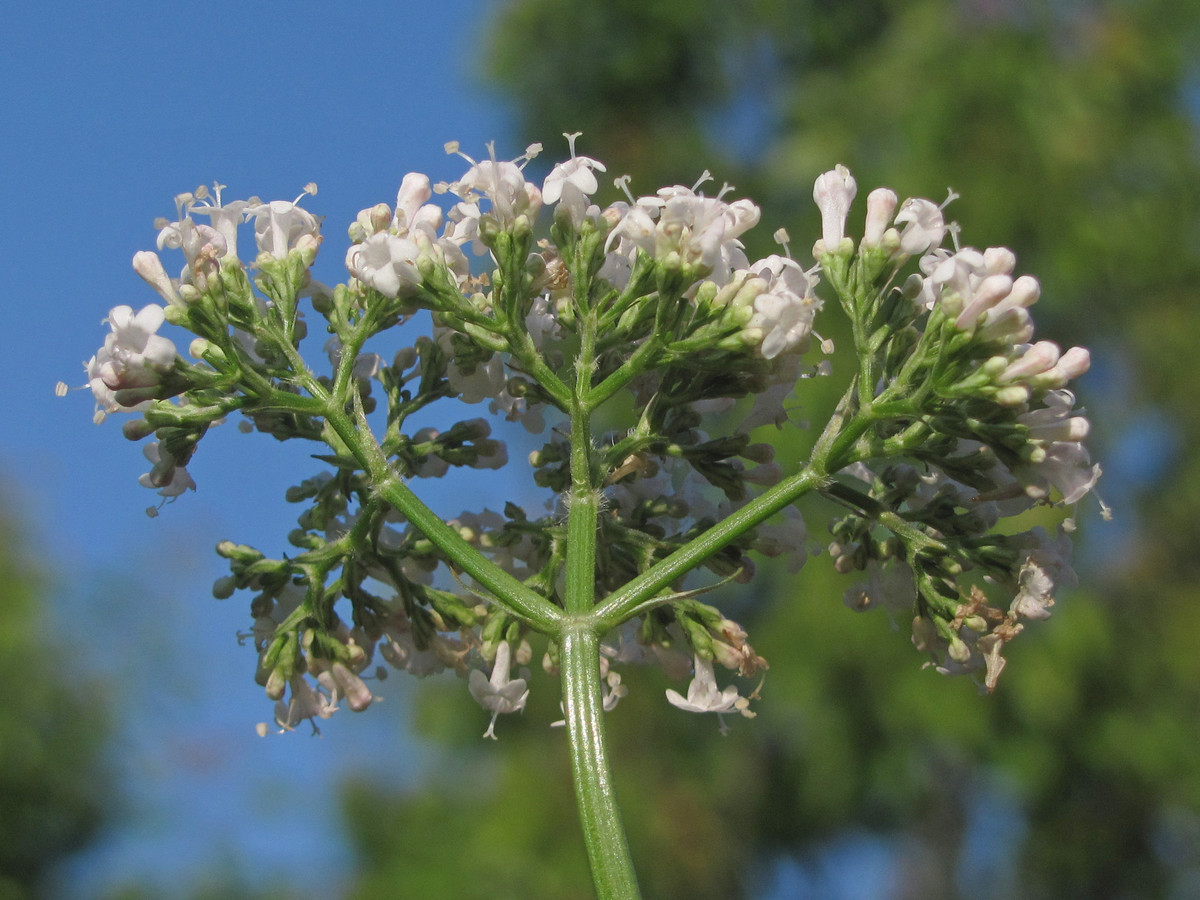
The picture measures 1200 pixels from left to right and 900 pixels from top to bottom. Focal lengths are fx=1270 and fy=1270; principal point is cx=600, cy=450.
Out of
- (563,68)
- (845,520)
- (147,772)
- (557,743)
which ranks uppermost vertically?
(563,68)

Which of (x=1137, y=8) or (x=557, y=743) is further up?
(x=1137, y=8)

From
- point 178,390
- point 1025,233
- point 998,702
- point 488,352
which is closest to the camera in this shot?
point 178,390

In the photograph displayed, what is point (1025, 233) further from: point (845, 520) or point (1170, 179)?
point (845, 520)

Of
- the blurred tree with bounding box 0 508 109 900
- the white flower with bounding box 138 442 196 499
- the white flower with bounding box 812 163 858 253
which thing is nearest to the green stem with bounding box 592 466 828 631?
the white flower with bounding box 812 163 858 253

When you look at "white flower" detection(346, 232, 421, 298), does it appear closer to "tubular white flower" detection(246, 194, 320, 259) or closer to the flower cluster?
"tubular white flower" detection(246, 194, 320, 259)

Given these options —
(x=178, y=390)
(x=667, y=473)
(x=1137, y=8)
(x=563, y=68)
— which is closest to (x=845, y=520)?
(x=667, y=473)

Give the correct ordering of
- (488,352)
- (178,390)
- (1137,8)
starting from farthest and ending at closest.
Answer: (1137,8) → (488,352) → (178,390)

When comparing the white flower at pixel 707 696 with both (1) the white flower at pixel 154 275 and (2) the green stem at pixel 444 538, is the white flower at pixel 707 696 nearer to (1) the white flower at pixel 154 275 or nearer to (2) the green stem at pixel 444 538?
(2) the green stem at pixel 444 538

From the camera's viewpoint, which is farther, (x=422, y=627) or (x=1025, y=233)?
(x=1025, y=233)
